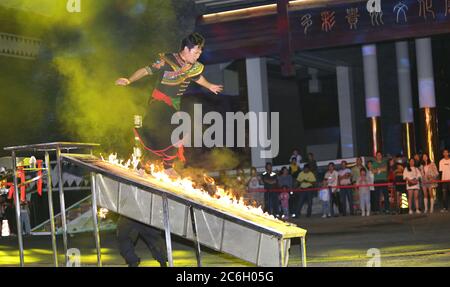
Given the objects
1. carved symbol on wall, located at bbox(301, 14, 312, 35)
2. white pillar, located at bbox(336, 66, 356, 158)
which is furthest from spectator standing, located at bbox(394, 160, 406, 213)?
white pillar, located at bbox(336, 66, 356, 158)

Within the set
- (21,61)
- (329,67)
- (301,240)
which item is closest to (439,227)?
(301,240)

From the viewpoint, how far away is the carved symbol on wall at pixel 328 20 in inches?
620

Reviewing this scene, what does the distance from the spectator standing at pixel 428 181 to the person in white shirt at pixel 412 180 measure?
0.61 feet

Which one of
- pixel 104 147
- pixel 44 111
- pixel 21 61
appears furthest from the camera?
pixel 21 61

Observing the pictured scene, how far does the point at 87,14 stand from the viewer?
15.5 meters

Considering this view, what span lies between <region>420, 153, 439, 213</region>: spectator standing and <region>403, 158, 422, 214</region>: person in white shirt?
184 millimetres

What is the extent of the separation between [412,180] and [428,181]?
1.24ft

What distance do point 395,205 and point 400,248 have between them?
21.7 feet

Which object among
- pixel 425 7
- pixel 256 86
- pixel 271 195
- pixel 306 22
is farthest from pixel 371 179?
pixel 256 86

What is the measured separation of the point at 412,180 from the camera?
53.5 feet

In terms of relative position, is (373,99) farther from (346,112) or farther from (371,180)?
(371,180)

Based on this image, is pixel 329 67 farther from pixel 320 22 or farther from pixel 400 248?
pixel 400 248

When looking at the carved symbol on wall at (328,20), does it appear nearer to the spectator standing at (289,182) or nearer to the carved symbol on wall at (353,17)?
the carved symbol on wall at (353,17)

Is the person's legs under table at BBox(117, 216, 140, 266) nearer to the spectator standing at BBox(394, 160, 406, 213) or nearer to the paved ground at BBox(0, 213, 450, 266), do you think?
the paved ground at BBox(0, 213, 450, 266)
